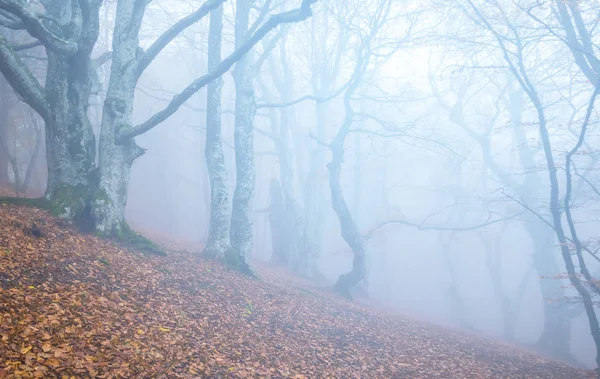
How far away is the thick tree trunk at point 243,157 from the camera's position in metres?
12.1

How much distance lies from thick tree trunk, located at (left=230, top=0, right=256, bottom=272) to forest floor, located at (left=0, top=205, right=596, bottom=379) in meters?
2.16

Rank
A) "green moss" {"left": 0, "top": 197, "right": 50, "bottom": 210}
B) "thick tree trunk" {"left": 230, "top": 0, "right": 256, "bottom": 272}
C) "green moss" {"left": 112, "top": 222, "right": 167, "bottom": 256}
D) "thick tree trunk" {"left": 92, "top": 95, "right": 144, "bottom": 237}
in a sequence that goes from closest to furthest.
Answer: "green moss" {"left": 0, "top": 197, "right": 50, "bottom": 210}
"thick tree trunk" {"left": 92, "top": 95, "right": 144, "bottom": 237}
"green moss" {"left": 112, "top": 222, "right": 167, "bottom": 256}
"thick tree trunk" {"left": 230, "top": 0, "right": 256, "bottom": 272}

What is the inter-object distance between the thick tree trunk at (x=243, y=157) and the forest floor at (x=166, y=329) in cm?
→ 216

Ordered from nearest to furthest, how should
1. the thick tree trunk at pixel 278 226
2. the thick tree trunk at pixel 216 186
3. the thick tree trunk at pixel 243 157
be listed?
the thick tree trunk at pixel 216 186 < the thick tree trunk at pixel 243 157 < the thick tree trunk at pixel 278 226

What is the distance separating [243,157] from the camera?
12.7 m

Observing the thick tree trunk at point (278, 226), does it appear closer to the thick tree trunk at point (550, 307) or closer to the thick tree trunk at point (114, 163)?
the thick tree trunk at point (114, 163)

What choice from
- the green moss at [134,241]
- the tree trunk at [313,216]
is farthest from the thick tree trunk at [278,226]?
the green moss at [134,241]

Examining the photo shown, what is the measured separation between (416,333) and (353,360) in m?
4.64

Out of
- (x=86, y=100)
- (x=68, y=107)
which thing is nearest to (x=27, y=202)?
(x=68, y=107)

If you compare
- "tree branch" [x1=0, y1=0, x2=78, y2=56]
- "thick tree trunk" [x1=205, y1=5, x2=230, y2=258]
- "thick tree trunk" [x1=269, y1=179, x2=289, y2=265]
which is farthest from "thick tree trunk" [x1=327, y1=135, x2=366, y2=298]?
"tree branch" [x1=0, y1=0, x2=78, y2=56]

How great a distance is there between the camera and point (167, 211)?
35969 mm

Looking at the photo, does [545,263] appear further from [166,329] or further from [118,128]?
[118,128]

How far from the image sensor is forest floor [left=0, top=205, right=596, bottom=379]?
3.92 meters

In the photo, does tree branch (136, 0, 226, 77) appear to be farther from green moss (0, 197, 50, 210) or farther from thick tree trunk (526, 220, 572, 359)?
thick tree trunk (526, 220, 572, 359)
